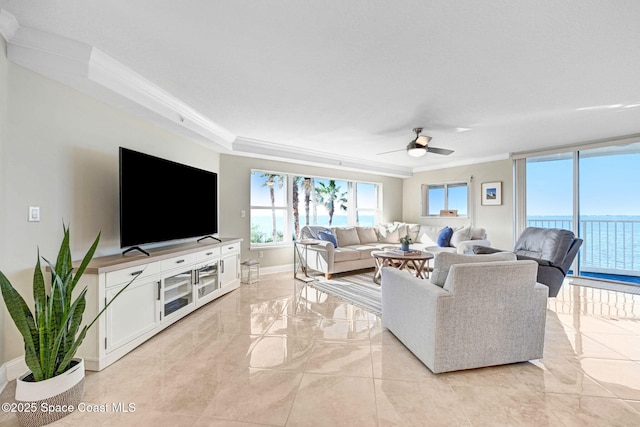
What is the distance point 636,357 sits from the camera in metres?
2.34

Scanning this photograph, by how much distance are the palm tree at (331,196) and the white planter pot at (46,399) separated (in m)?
5.16

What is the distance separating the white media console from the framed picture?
5674mm

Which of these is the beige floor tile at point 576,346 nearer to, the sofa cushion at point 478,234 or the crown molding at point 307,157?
the sofa cushion at point 478,234

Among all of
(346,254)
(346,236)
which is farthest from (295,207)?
(346,254)

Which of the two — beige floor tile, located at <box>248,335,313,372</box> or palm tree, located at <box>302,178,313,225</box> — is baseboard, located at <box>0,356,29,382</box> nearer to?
beige floor tile, located at <box>248,335,313,372</box>

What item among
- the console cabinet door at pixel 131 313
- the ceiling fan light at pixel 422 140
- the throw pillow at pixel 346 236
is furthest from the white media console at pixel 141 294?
the ceiling fan light at pixel 422 140

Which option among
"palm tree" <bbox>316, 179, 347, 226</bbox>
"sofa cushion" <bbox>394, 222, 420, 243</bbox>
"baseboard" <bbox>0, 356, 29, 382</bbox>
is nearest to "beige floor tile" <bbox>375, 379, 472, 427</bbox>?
"baseboard" <bbox>0, 356, 29, 382</bbox>

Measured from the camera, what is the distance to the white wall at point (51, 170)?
198 centimetres

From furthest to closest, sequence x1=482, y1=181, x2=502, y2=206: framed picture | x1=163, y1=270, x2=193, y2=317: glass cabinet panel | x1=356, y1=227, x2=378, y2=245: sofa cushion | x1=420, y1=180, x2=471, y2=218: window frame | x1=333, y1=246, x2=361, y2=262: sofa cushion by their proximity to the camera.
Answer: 1. x1=420, y1=180, x2=471, y2=218: window frame
2. x1=356, y1=227, x2=378, y2=245: sofa cushion
3. x1=482, y1=181, x2=502, y2=206: framed picture
4. x1=333, y1=246, x2=361, y2=262: sofa cushion
5. x1=163, y1=270, x2=193, y2=317: glass cabinet panel

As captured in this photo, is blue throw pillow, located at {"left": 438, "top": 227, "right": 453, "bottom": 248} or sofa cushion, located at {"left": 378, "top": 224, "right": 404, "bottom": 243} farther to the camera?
sofa cushion, located at {"left": 378, "top": 224, "right": 404, "bottom": 243}

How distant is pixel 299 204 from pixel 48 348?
15.5ft

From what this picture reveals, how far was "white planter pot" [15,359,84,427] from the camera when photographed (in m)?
1.56

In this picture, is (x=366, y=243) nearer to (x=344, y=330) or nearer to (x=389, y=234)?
(x=389, y=234)

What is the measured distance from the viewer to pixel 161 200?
309 cm
